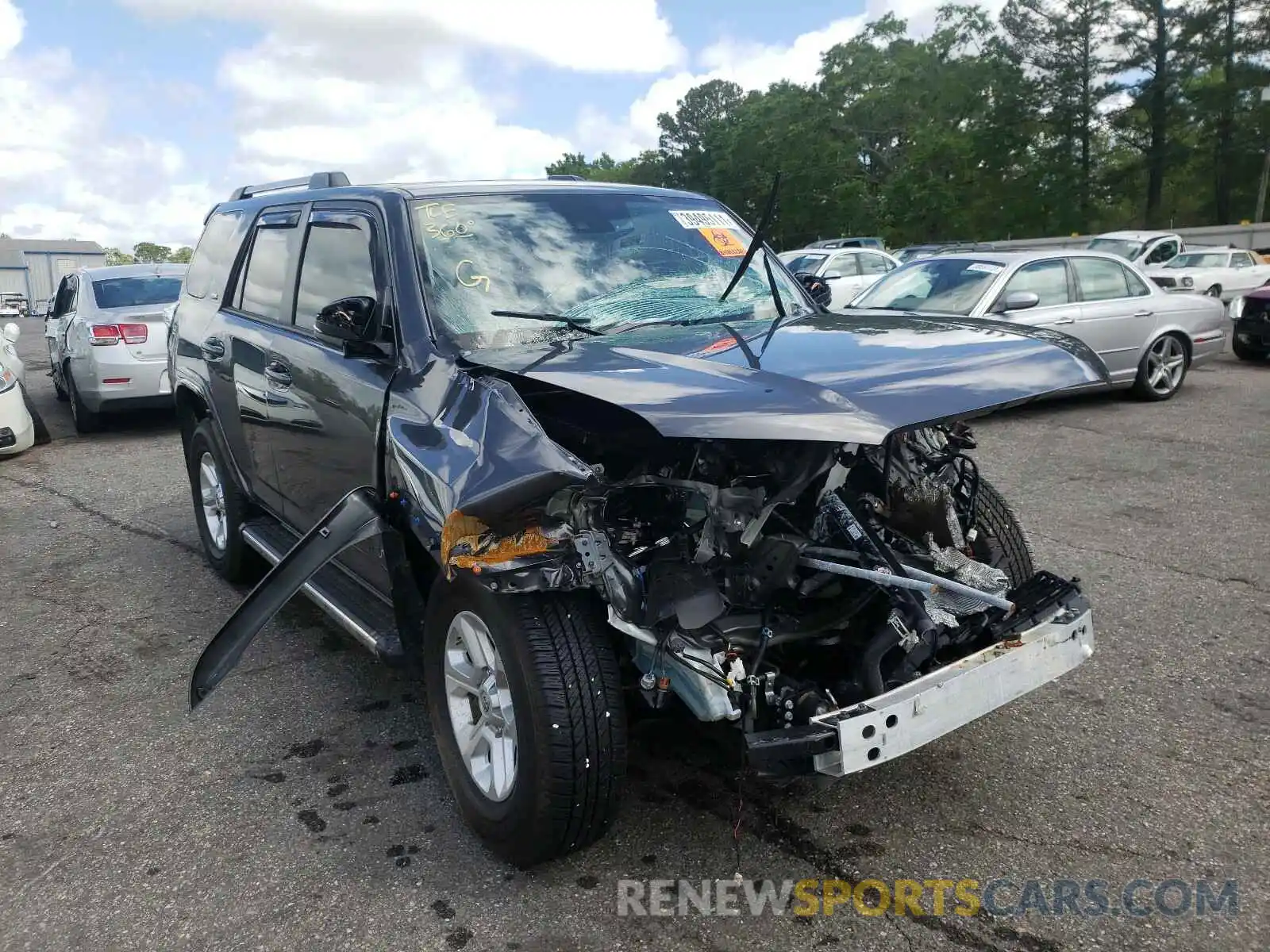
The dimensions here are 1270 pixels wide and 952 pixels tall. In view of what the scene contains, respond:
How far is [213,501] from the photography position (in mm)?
5449

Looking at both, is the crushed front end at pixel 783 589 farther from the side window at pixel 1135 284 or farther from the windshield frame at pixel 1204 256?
the windshield frame at pixel 1204 256

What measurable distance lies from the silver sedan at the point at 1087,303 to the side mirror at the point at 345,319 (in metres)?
6.47

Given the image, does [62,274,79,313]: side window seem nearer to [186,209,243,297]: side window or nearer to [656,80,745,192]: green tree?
[186,209,243,297]: side window

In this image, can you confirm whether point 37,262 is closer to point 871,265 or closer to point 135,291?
point 871,265

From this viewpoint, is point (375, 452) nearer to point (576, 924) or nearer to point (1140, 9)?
point (576, 924)

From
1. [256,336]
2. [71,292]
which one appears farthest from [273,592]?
[71,292]

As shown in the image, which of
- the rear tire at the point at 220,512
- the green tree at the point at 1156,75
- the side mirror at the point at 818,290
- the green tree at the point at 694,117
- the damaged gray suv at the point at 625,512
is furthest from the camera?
the green tree at the point at 694,117

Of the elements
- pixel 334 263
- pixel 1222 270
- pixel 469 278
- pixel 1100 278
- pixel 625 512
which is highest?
pixel 334 263

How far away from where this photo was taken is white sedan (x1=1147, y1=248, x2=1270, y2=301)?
20141 millimetres

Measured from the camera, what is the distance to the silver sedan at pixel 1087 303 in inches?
355

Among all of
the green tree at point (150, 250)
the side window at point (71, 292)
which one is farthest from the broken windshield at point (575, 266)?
the green tree at point (150, 250)

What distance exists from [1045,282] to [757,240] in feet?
21.1

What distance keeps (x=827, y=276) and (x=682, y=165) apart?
7365 centimetres

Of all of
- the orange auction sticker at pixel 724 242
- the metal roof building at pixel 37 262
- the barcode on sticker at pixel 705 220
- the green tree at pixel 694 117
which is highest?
the green tree at pixel 694 117
